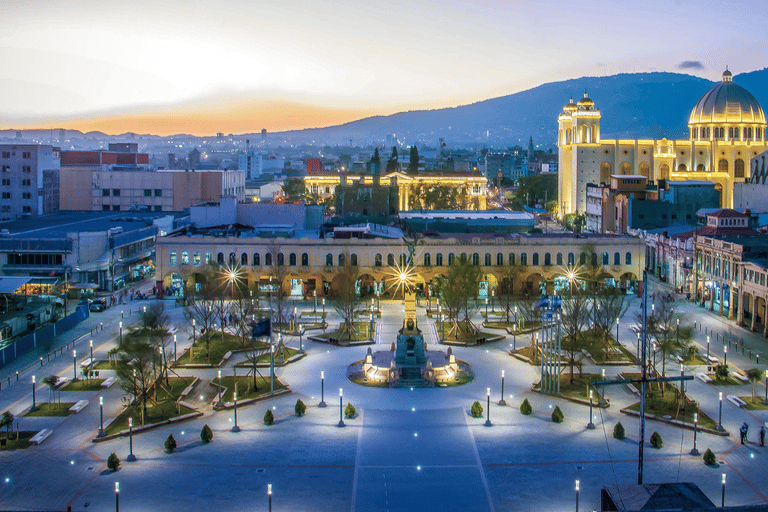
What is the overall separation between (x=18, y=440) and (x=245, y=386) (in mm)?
9950

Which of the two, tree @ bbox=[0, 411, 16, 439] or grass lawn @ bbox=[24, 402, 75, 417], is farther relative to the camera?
grass lawn @ bbox=[24, 402, 75, 417]

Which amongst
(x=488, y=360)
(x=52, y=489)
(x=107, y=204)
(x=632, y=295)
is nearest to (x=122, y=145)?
(x=107, y=204)

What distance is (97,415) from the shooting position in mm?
33969

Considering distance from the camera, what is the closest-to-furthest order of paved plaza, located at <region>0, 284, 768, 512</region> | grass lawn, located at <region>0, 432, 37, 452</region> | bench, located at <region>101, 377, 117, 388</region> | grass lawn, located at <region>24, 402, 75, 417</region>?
paved plaza, located at <region>0, 284, 768, 512</region>, grass lawn, located at <region>0, 432, 37, 452</region>, grass lawn, located at <region>24, 402, 75, 417</region>, bench, located at <region>101, 377, 117, 388</region>

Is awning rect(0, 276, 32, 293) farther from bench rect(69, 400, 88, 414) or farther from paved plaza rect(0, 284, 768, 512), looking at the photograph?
bench rect(69, 400, 88, 414)

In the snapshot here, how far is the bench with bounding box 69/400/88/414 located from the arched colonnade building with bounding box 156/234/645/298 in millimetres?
28392

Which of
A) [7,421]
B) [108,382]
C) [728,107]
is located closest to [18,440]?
[7,421]

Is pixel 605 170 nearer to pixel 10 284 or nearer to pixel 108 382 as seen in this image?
pixel 10 284

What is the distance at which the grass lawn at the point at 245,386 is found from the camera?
1432 inches

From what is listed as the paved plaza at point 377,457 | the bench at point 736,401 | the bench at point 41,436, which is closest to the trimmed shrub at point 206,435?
the paved plaza at point 377,457

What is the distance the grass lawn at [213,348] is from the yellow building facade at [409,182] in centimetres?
8368

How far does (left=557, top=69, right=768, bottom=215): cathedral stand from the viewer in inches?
4363

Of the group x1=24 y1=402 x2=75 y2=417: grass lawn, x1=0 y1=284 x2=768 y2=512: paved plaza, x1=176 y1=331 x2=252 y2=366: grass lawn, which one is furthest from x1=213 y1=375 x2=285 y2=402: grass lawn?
x1=24 y1=402 x2=75 y2=417: grass lawn

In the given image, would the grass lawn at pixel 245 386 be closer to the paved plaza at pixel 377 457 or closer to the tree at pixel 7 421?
the paved plaza at pixel 377 457
